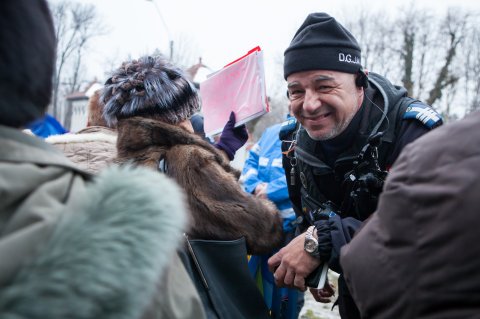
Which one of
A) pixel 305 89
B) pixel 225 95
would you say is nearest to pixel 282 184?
pixel 225 95

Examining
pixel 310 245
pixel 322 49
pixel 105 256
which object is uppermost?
pixel 322 49

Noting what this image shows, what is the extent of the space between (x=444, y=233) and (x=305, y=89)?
142cm

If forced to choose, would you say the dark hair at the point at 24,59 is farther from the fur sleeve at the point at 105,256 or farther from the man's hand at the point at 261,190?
the man's hand at the point at 261,190

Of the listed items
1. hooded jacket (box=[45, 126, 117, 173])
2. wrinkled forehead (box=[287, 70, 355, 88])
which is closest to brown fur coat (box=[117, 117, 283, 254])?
hooded jacket (box=[45, 126, 117, 173])

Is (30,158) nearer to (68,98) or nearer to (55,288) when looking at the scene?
(55,288)

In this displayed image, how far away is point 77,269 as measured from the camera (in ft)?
2.38

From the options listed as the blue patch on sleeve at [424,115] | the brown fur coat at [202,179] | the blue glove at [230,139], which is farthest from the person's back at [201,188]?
the blue patch on sleeve at [424,115]

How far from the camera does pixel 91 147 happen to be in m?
2.18

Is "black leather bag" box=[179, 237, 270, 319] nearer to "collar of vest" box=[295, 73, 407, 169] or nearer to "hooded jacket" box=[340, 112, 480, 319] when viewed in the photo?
"collar of vest" box=[295, 73, 407, 169]

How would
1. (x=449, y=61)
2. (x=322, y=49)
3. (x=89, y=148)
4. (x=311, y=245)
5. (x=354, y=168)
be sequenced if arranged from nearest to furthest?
(x=311, y=245) < (x=354, y=168) < (x=322, y=49) < (x=89, y=148) < (x=449, y=61)

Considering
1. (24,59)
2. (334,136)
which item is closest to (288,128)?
(334,136)

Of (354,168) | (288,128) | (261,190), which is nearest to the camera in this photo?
(354,168)

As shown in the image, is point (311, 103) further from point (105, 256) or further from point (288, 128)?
point (105, 256)

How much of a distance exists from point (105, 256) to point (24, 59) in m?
0.43
